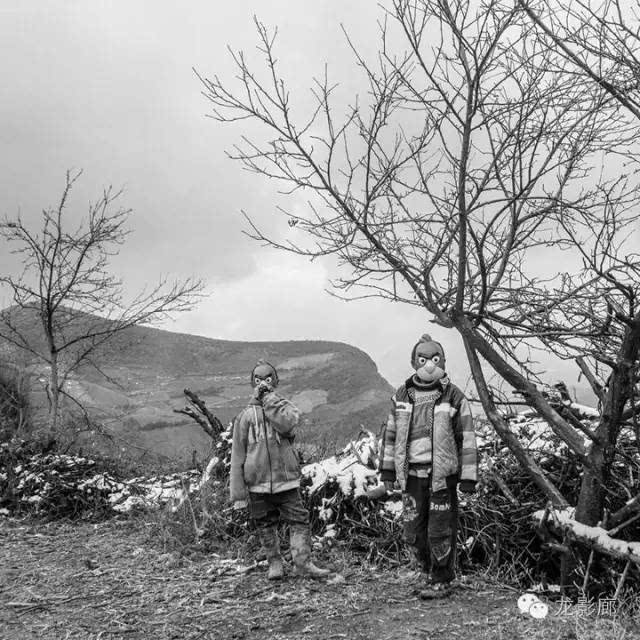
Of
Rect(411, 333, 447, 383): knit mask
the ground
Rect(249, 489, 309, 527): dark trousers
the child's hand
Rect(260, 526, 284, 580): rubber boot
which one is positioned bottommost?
the ground

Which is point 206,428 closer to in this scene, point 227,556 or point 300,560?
point 227,556

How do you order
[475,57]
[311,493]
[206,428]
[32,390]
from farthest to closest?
[32,390], [206,428], [311,493], [475,57]

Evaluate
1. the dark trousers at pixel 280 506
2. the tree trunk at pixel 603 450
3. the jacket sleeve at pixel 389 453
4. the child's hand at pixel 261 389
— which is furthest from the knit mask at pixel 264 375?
the tree trunk at pixel 603 450

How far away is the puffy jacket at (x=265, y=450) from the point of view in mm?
5477

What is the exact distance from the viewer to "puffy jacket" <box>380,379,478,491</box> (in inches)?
189

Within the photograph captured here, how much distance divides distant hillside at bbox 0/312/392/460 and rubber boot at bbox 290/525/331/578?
5.91 meters

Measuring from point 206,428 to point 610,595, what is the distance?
220 inches

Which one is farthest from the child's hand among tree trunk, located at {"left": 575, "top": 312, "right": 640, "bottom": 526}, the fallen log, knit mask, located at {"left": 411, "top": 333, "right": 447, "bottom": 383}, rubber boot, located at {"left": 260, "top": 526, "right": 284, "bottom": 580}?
tree trunk, located at {"left": 575, "top": 312, "right": 640, "bottom": 526}

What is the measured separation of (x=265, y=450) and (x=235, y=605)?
1178 millimetres

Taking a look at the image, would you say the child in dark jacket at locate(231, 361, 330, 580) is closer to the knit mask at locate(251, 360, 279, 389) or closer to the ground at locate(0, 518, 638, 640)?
the knit mask at locate(251, 360, 279, 389)

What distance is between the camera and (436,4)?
4492 millimetres

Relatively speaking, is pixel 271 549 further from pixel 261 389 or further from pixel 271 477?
pixel 261 389

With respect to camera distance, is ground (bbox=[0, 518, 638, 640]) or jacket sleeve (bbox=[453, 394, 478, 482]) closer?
ground (bbox=[0, 518, 638, 640])

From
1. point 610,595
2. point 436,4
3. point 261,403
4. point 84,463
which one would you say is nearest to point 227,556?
point 261,403
